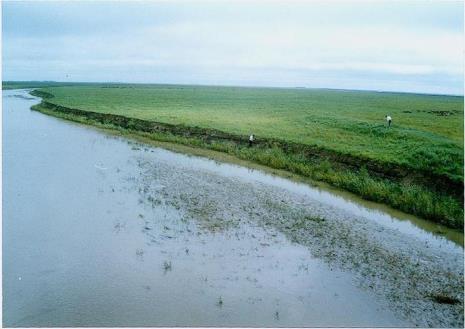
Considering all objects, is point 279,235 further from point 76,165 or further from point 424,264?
point 76,165

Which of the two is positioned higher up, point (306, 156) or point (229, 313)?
point (306, 156)

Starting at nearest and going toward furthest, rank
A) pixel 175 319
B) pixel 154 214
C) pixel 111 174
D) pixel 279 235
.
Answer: pixel 175 319 → pixel 279 235 → pixel 154 214 → pixel 111 174

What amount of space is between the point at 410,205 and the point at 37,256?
11.7m

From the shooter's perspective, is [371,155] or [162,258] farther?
[371,155]

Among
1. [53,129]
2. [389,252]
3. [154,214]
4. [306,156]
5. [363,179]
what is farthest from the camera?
[53,129]

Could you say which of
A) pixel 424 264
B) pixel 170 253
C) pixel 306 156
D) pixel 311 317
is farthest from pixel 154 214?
pixel 306 156

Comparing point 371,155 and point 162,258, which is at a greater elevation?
point 371,155

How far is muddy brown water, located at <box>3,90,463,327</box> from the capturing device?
8508mm

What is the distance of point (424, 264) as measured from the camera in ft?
35.3

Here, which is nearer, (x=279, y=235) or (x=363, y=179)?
(x=279, y=235)

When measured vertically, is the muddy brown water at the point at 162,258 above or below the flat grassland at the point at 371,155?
below

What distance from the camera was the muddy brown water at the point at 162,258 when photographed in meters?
8.51

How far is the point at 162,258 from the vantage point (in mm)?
10633

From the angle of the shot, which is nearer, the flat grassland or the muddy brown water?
the muddy brown water
